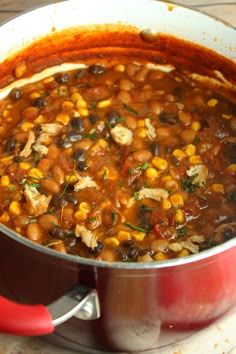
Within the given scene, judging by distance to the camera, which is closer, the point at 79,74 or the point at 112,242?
the point at 112,242

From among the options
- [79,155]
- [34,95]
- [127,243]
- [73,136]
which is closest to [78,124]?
[73,136]

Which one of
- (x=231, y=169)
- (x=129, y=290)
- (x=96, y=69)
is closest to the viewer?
(x=129, y=290)

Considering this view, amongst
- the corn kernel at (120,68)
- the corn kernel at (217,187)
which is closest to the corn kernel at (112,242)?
the corn kernel at (217,187)

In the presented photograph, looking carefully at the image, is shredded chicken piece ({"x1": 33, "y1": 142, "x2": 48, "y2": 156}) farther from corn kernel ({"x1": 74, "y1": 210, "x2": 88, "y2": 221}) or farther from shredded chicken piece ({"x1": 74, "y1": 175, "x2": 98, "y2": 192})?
corn kernel ({"x1": 74, "y1": 210, "x2": 88, "y2": 221})

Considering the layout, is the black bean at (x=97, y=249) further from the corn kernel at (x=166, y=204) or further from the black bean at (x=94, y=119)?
the black bean at (x=94, y=119)

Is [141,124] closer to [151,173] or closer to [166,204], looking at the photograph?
[151,173]

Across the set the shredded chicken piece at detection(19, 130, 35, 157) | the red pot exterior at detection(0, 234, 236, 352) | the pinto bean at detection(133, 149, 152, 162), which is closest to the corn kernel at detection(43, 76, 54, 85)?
the shredded chicken piece at detection(19, 130, 35, 157)
